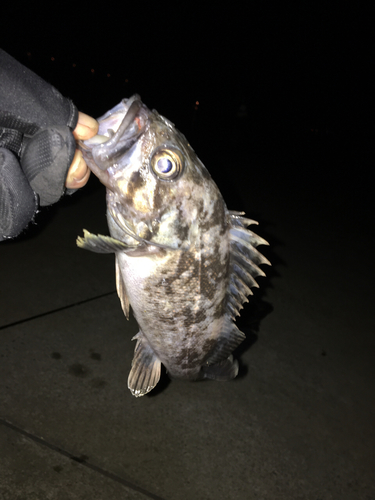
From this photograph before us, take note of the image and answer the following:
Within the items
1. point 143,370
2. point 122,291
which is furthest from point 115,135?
point 143,370

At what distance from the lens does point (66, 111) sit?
4.40 feet

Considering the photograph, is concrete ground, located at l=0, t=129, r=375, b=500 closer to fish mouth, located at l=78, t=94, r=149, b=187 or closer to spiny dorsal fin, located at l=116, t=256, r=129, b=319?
spiny dorsal fin, located at l=116, t=256, r=129, b=319

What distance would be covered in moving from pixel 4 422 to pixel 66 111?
87.5 inches

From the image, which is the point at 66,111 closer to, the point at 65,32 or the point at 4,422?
the point at 4,422

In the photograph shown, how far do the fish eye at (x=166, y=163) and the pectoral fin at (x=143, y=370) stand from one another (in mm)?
812

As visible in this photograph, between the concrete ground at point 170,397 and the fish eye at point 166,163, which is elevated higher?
the fish eye at point 166,163

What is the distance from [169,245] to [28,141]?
2.21 ft

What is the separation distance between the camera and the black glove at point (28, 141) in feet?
4.17

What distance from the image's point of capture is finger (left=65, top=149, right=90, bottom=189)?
1.43 meters

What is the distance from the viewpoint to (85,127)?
54.6 inches

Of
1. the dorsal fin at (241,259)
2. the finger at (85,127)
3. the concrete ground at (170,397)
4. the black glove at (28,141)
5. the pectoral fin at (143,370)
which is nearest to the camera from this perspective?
the black glove at (28,141)

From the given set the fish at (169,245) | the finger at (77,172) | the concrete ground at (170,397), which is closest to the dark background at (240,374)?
the concrete ground at (170,397)

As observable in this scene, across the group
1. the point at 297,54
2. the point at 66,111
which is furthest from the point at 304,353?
the point at 297,54

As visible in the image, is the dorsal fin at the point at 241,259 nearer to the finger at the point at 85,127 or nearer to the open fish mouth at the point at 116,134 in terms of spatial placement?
the open fish mouth at the point at 116,134
